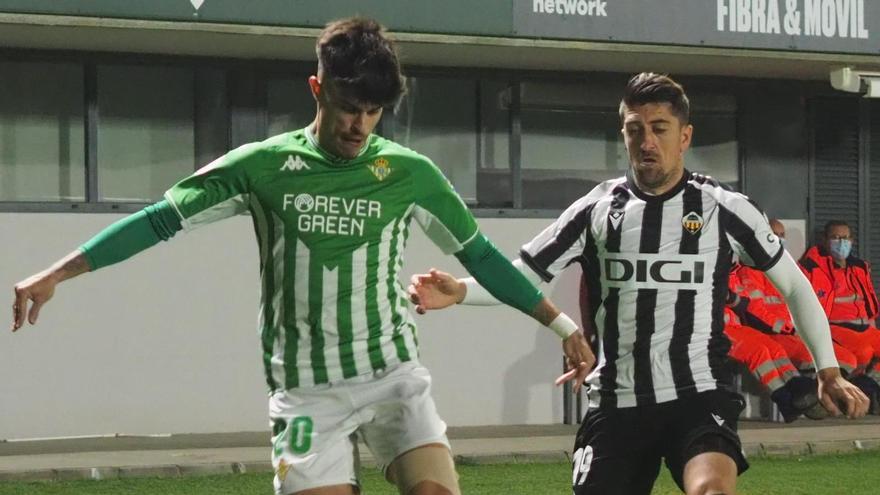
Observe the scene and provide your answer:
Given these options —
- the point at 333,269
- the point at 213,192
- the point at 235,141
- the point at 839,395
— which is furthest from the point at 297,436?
the point at 235,141

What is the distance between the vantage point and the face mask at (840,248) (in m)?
15.9

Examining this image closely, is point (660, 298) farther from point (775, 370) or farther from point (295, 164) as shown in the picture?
point (775, 370)

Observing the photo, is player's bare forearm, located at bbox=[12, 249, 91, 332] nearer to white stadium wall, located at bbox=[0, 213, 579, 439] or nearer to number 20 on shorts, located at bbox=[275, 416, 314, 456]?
number 20 on shorts, located at bbox=[275, 416, 314, 456]

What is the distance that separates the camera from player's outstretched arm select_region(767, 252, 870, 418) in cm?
681

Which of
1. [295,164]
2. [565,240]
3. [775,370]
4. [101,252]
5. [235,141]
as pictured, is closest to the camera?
[101,252]

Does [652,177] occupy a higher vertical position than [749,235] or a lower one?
higher

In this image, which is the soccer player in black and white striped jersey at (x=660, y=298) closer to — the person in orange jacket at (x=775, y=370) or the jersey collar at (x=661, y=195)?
the jersey collar at (x=661, y=195)

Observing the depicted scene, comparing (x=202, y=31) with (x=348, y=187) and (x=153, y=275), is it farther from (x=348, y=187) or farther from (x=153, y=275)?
(x=348, y=187)

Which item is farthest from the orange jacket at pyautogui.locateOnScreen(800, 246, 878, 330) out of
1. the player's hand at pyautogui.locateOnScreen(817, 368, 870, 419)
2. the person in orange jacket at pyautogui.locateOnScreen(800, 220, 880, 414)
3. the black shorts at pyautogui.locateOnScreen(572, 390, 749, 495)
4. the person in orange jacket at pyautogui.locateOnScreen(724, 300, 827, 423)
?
the black shorts at pyautogui.locateOnScreen(572, 390, 749, 495)

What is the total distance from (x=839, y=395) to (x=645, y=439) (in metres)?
0.71

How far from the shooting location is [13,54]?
1418 centimetres

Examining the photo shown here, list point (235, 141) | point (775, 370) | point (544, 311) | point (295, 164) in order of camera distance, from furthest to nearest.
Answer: point (775, 370)
point (235, 141)
point (544, 311)
point (295, 164)

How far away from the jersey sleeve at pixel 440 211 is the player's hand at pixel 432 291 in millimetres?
162

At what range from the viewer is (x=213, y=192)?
19.2ft
